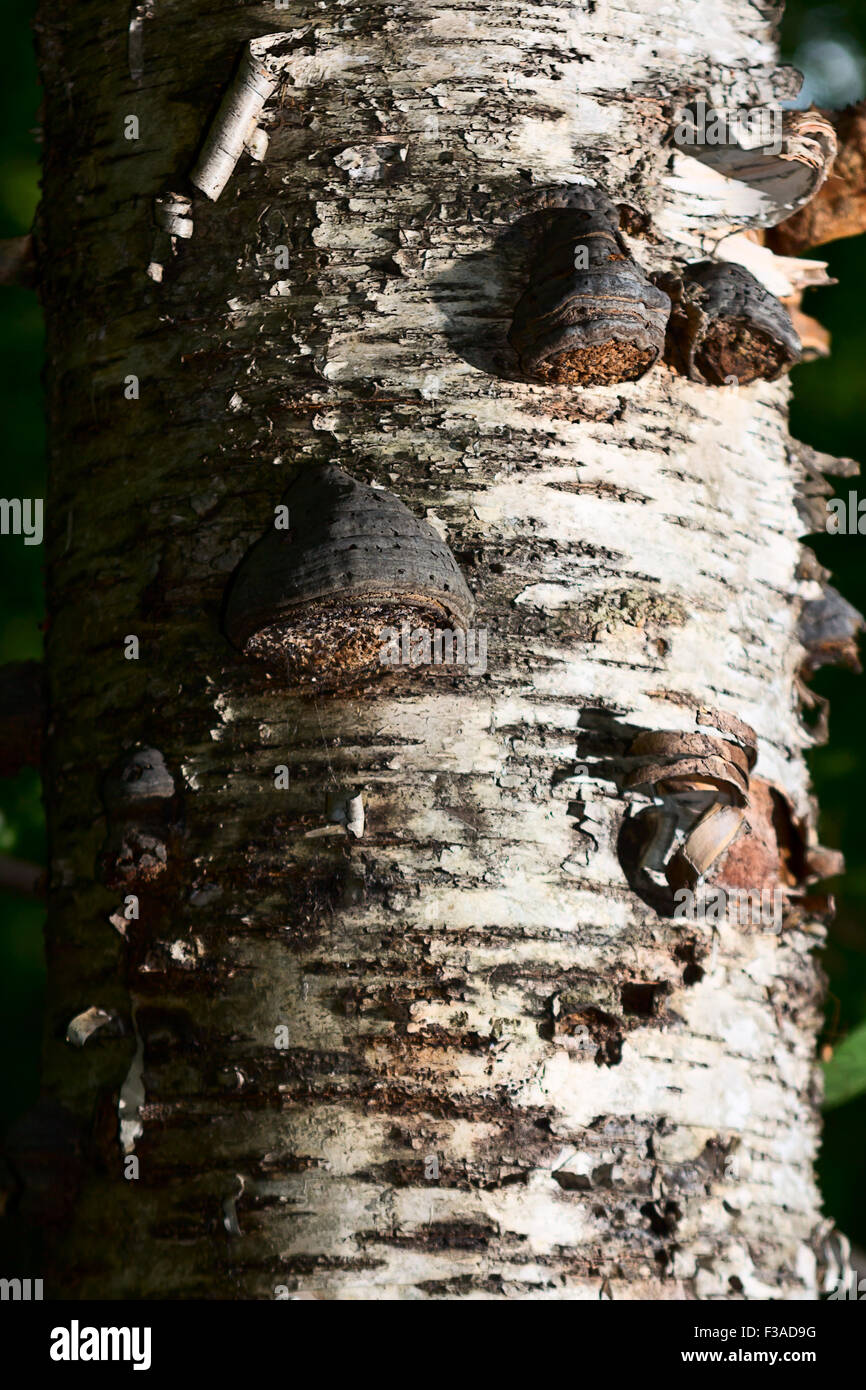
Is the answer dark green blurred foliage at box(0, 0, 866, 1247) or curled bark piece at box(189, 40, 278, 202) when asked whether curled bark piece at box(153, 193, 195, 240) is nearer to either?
curled bark piece at box(189, 40, 278, 202)

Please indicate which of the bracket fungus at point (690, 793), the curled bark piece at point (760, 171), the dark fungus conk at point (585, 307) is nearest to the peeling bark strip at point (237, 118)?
the dark fungus conk at point (585, 307)

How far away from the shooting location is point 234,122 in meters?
1.89

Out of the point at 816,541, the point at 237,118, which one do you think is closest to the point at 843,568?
the point at 816,541

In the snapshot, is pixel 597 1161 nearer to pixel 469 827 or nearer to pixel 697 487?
pixel 469 827

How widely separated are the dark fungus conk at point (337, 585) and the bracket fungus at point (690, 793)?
32cm

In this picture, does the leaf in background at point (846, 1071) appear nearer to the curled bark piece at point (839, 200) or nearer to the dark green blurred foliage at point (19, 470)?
the curled bark piece at point (839, 200)

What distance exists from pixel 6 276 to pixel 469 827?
1431 millimetres

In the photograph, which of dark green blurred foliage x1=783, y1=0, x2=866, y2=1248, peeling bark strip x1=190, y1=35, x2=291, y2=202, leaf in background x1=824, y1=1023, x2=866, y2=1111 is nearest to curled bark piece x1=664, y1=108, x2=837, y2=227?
peeling bark strip x1=190, y1=35, x2=291, y2=202

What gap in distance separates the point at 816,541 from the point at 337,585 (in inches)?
156

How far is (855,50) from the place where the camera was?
205 inches

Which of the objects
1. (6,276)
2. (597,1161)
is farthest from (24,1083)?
(597,1161)

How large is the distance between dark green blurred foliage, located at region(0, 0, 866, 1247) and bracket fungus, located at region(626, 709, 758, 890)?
293cm

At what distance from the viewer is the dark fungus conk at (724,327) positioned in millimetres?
1955
